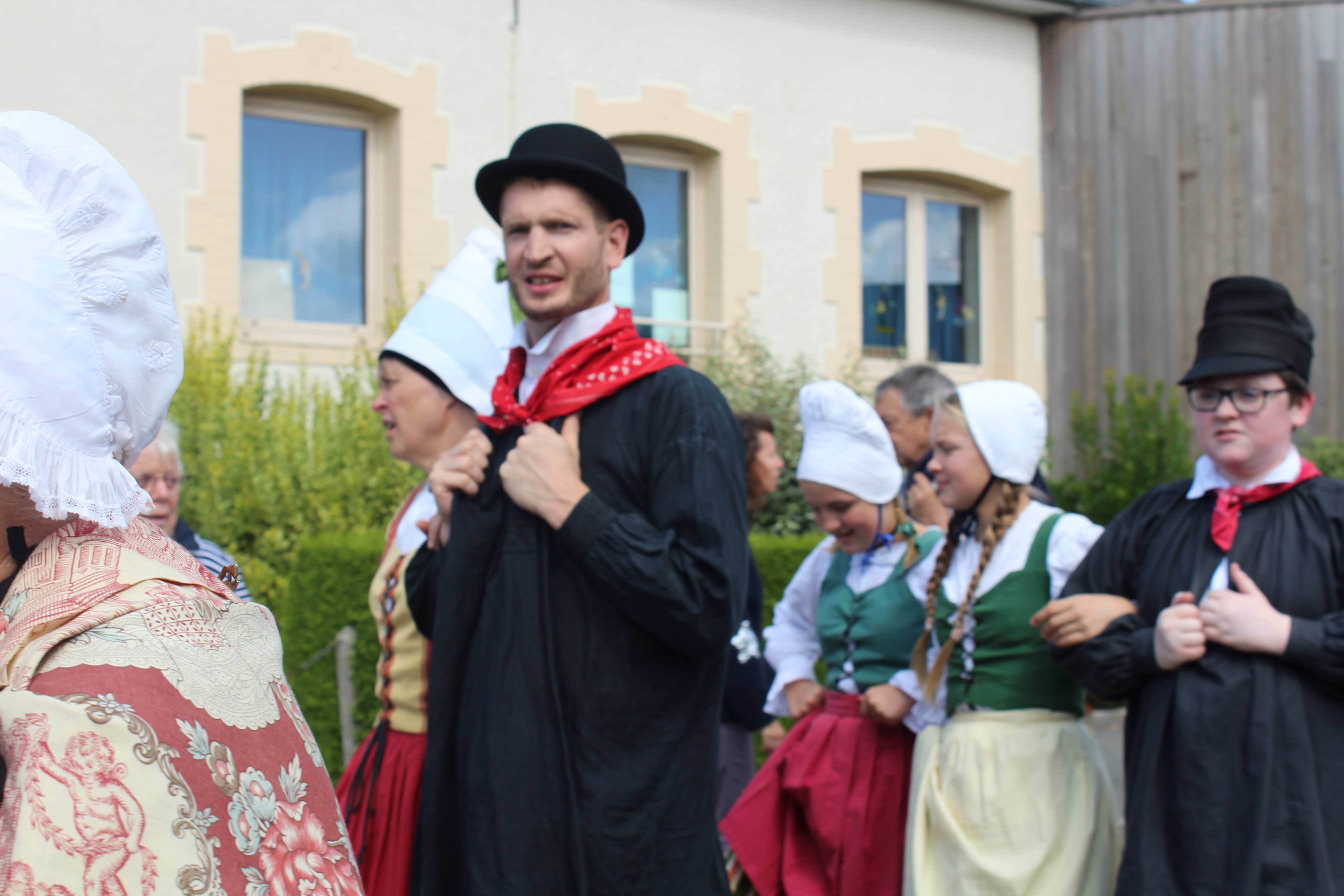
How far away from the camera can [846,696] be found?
11.9ft

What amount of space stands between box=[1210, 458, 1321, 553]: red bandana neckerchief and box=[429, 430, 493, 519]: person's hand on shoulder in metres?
1.64

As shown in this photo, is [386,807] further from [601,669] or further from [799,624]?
[799,624]

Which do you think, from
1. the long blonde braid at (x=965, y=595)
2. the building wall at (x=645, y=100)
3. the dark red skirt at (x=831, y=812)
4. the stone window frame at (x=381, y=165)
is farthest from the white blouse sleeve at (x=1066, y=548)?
the building wall at (x=645, y=100)

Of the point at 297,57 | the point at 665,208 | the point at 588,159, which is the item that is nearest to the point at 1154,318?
the point at 665,208

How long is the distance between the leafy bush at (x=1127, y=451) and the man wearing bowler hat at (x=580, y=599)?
6914mm

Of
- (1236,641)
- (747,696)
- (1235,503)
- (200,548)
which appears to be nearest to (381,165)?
(200,548)

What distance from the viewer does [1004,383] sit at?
11.6 feet

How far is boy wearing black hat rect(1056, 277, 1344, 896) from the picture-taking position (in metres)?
2.56

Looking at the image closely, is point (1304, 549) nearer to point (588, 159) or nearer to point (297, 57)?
point (588, 159)

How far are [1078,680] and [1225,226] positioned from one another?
8.12 m

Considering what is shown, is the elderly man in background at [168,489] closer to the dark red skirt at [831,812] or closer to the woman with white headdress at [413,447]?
the woman with white headdress at [413,447]

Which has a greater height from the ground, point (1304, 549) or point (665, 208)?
point (665, 208)

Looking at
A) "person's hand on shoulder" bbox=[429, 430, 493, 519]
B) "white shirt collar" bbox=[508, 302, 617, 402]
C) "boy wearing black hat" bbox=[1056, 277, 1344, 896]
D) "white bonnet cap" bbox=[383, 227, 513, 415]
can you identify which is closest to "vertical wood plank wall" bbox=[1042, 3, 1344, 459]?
"boy wearing black hat" bbox=[1056, 277, 1344, 896]

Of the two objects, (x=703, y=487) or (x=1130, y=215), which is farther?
(x=1130, y=215)
